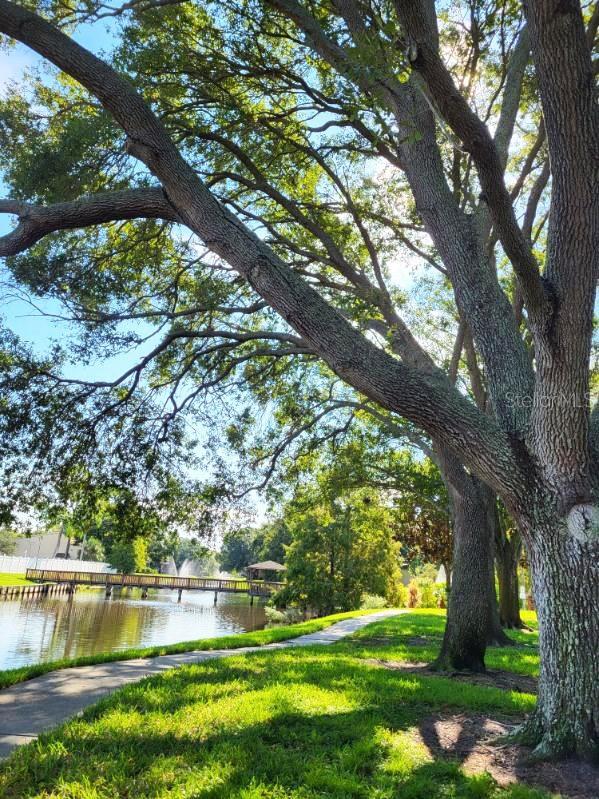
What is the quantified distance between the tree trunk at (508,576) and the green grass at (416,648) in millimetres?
2077

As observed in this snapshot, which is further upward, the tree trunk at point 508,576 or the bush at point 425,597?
the tree trunk at point 508,576

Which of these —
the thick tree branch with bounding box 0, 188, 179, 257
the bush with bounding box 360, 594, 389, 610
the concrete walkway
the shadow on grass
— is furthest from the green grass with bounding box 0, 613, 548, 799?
the bush with bounding box 360, 594, 389, 610

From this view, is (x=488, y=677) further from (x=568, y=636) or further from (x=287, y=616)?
(x=287, y=616)

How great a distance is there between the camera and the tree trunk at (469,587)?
25.7 ft

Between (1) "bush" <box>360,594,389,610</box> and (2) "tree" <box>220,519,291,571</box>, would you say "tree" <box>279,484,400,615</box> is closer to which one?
(1) "bush" <box>360,594,389,610</box>

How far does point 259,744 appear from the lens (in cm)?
392

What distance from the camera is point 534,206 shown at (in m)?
8.09

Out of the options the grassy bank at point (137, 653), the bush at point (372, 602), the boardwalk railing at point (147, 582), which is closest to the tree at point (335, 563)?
the bush at point (372, 602)

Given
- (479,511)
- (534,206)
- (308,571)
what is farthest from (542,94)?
(308,571)

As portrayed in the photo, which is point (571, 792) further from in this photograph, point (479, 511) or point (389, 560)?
point (389, 560)

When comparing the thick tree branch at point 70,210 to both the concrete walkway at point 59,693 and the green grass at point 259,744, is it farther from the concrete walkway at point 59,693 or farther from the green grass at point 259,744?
the green grass at point 259,744

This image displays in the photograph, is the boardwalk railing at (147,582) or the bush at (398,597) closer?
the bush at (398,597)

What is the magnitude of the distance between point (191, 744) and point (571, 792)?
2442 mm

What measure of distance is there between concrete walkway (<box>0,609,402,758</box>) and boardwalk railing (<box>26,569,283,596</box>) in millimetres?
36619
